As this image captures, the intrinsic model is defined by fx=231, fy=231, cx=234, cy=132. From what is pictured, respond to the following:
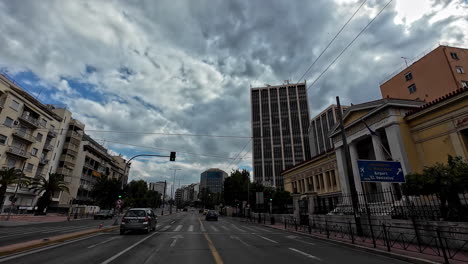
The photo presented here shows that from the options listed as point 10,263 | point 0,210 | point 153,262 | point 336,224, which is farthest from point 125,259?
point 0,210

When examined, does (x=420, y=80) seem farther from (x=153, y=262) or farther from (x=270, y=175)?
(x=270, y=175)

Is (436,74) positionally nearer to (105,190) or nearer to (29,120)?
(105,190)

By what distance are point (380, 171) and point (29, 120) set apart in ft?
171

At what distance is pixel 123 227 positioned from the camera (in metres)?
14.9

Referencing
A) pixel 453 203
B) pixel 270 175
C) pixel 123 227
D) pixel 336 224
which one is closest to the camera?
pixel 453 203

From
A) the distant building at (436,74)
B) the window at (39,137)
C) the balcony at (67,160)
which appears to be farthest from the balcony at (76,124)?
the distant building at (436,74)

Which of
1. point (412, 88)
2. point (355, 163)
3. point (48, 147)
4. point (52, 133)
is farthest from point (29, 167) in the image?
point (412, 88)

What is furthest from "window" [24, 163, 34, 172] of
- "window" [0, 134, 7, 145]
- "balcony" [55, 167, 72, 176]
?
"balcony" [55, 167, 72, 176]

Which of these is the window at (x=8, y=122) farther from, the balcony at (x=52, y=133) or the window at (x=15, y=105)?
the balcony at (x=52, y=133)

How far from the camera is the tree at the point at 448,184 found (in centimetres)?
1038

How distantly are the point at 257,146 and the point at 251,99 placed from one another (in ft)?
78.2

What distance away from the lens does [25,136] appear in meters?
39.2

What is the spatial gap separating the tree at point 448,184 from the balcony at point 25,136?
168 feet

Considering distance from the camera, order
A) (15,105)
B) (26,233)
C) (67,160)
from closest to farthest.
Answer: (26,233) → (15,105) → (67,160)
